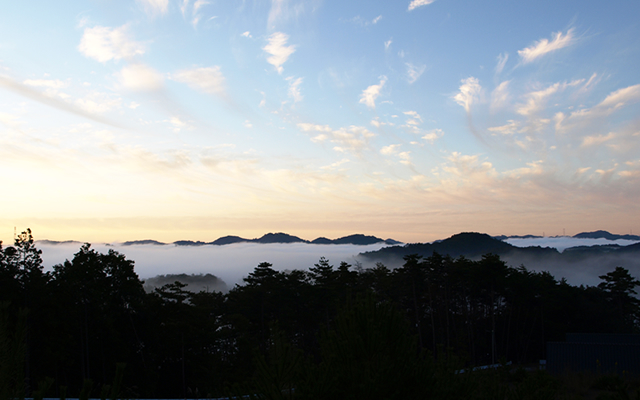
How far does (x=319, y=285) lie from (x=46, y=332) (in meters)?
25.1

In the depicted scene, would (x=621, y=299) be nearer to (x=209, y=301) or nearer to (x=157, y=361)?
(x=209, y=301)

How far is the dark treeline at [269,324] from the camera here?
4.68m

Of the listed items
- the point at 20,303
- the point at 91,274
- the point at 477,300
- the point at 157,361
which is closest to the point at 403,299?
the point at 477,300

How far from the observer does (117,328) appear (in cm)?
2900

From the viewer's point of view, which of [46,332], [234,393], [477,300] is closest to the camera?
[234,393]

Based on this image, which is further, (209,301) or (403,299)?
(403,299)

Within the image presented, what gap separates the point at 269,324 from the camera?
4438 mm

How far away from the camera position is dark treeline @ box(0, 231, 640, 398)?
4684 mm

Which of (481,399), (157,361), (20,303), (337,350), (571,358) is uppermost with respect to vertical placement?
(337,350)

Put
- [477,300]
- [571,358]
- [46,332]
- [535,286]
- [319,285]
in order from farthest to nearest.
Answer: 1. [477,300]
2. [535,286]
3. [319,285]
4. [46,332]
5. [571,358]

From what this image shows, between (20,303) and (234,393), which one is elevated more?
(234,393)

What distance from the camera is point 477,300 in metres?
54.3

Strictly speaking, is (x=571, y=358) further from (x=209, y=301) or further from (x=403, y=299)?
(x=209, y=301)

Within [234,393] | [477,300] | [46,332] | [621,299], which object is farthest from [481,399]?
[621,299]
